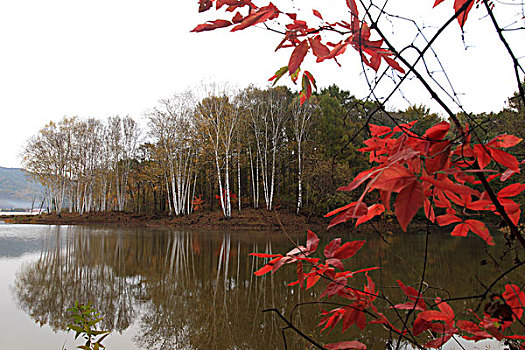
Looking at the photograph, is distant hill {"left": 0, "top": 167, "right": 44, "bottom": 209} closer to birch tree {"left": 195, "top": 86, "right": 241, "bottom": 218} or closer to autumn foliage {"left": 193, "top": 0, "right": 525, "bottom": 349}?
birch tree {"left": 195, "top": 86, "right": 241, "bottom": 218}

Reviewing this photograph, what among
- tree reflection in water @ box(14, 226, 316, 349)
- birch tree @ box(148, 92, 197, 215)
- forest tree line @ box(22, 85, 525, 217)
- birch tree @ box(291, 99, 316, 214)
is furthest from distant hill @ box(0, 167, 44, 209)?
tree reflection in water @ box(14, 226, 316, 349)

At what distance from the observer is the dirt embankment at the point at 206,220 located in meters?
15.3

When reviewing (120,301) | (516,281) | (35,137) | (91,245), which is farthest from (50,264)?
(35,137)

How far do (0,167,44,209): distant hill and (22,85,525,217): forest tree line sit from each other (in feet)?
418

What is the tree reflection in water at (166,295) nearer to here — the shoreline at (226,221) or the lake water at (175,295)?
the lake water at (175,295)

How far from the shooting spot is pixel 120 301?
154 inches

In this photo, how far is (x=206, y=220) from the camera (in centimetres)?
1700

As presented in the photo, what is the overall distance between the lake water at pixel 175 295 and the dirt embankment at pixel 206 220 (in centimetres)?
691

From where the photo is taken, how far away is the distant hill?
13375 centimetres

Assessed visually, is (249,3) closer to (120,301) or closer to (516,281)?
(120,301)

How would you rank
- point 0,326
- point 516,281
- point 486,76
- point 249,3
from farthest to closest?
point 516,281
point 0,326
point 486,76
point 249,3

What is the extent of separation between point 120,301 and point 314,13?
14.3ft

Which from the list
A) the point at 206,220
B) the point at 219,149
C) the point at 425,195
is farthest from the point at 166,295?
the point at 219,149

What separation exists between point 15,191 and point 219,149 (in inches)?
6969
